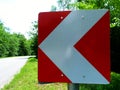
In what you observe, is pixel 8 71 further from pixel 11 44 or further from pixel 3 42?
pixel 11 44

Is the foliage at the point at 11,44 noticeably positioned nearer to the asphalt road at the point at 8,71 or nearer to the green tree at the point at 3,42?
the green tree at the point at 3,42

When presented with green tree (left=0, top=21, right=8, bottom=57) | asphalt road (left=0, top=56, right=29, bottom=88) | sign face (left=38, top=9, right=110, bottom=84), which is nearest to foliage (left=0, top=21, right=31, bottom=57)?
green tree (left=0, top=21, right=8, bottom=57)

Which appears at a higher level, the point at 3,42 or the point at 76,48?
the point at 76,48

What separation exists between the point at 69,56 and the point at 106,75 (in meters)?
0.33

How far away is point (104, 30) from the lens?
2822 millimetres

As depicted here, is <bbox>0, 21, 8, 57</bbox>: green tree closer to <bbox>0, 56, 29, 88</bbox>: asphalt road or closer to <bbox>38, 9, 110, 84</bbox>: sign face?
<bbox>0, 56, 29, 88</bbox>: asphalt road

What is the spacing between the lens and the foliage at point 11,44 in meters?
78.6

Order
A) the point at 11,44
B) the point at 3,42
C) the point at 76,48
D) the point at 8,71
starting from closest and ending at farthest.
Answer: the point at 76,48, the point at 8,71, the point at 3,42, the point at 11,44

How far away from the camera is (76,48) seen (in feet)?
9.35

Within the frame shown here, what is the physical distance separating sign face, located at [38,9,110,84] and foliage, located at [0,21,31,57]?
73.7 meters

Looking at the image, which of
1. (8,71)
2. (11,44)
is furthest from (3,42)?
(8,71)

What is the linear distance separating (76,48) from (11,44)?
86756 millimetres

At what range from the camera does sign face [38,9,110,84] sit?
2.81 meters

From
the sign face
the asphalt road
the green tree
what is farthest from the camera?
the green tree
